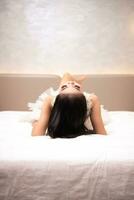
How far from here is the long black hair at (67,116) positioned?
1.59 meters

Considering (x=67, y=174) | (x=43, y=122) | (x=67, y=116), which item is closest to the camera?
(x=67, y=174)

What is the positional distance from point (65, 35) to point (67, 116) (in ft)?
4.99

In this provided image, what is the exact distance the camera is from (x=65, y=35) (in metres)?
2.94

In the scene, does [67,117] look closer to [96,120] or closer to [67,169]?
[96,120]

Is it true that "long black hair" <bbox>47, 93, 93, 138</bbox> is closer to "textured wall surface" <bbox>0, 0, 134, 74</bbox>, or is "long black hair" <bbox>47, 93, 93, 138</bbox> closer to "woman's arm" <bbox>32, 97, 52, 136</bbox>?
"woman's arm" <bbox>32, 97, 52, 136</bbox>

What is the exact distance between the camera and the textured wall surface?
2.91 meters

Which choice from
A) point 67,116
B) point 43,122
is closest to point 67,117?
point 67,116

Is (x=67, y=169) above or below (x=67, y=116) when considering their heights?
below

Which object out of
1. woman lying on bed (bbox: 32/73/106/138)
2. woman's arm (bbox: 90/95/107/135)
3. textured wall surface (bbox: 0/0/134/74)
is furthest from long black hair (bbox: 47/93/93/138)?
textured wall surface (bbox: 0/0/134/74)

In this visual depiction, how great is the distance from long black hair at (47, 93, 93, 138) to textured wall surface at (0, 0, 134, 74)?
54.4 inches

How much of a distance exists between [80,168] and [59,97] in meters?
0.54

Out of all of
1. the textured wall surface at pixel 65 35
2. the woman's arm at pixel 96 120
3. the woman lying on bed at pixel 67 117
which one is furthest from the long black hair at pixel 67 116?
the textured wall surface at pixel 65 35

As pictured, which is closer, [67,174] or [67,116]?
[67,174]

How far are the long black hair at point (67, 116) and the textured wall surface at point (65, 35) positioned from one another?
Answer: 1382mm
